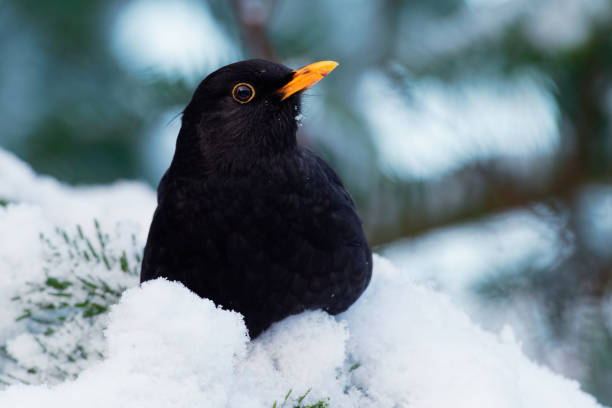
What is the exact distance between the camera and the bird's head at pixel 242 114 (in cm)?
119

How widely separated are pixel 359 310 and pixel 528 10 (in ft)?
4.70

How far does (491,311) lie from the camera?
Answer: 83.8 inches

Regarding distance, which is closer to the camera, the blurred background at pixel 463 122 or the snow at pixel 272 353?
the snow at pixel 272 353

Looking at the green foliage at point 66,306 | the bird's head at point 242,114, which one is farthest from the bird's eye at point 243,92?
the green foliage at point 66,306

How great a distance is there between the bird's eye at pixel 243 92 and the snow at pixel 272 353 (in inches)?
15.4

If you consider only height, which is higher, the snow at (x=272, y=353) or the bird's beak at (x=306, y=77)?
the bird's beak at (x=306, y=77)

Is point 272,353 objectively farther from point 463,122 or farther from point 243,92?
point 463,122

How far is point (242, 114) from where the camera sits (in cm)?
120

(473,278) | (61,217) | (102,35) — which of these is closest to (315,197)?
(61,217)

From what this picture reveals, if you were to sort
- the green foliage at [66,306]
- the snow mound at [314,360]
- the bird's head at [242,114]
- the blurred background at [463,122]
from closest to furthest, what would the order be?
1. the snow mound at [314,360]
2. the green foliage at [66,306]
3. the bird's head at [242,114]
4. the blurred background at [463,122]

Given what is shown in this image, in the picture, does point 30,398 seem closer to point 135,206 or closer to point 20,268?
point 20,268

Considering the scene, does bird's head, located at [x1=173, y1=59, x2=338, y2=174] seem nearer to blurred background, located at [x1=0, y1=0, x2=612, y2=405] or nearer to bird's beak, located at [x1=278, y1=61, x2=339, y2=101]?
bird's beak, located at [x1=278, y1=61, x2=339, y2=101]

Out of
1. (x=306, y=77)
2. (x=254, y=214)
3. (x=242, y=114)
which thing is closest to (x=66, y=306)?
(x=254, y=214)

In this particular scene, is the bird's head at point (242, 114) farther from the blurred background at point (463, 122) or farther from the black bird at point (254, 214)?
the blurred background at point (463, 122)
